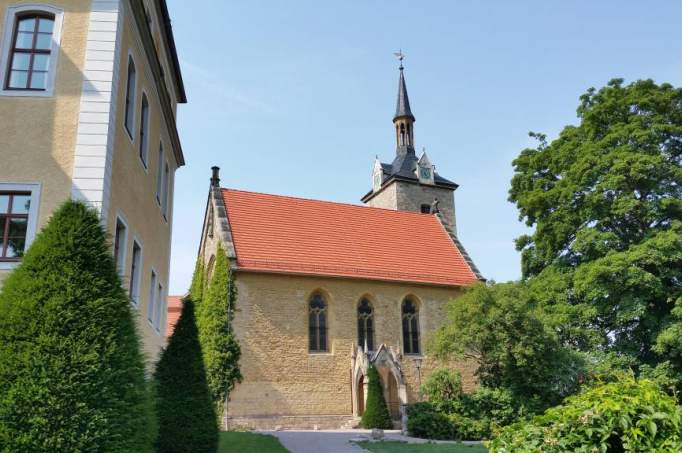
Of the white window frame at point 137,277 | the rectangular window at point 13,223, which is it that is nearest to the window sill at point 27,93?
the rectangular window at point 13,223

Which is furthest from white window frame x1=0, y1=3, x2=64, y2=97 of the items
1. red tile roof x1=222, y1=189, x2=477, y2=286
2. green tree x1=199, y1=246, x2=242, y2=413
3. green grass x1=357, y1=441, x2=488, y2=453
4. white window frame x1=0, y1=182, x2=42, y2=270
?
red tile roof x1=222, y1=189, x2=477, y2=286

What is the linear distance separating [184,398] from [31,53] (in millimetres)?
7273

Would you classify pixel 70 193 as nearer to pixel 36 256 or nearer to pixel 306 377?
pixel 36 256

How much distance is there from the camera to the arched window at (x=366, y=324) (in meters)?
27.0

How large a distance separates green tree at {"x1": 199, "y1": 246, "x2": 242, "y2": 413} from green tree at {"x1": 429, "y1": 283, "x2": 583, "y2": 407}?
814 centimetres

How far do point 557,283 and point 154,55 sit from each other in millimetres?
18491

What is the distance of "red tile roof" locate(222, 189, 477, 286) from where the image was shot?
26703 mm

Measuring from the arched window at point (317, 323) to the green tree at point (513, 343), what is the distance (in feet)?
16.9

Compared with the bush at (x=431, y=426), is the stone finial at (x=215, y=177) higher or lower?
higher

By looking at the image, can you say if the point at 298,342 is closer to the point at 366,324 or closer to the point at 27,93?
the point at 366,324

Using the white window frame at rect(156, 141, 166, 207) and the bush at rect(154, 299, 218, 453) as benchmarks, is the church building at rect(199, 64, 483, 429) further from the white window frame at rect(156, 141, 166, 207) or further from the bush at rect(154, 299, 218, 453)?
the bush at rect(154, 299, 218, 453)

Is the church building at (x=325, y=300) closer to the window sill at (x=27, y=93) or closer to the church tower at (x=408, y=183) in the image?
the church tower at (x=408, y=183)

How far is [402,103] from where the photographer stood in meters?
46.2

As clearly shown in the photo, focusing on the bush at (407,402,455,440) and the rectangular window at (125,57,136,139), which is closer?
the rectangular window at (125,57,136,139)
